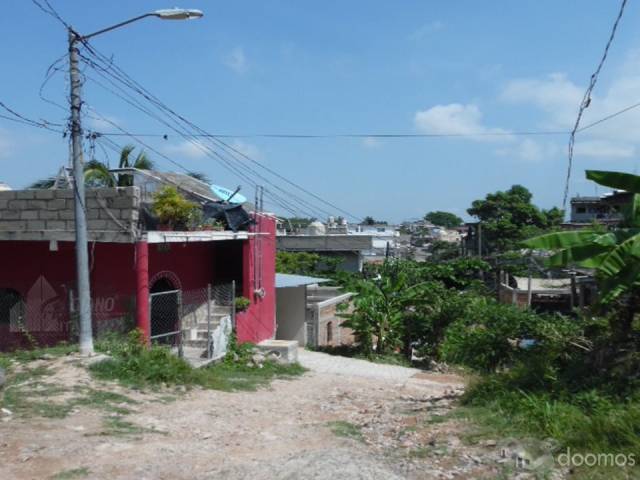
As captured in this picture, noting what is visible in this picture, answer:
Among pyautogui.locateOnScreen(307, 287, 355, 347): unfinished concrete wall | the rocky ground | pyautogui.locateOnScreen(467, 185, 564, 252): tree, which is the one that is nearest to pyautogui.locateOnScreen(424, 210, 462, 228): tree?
pyautogui.locateOnScreen(467, 185, 564, 252): tree

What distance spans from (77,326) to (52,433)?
19.3 feet

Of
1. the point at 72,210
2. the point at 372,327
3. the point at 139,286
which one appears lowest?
Result: the point at 372,327

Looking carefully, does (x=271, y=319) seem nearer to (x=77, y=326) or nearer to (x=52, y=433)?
(x=77, y=326)

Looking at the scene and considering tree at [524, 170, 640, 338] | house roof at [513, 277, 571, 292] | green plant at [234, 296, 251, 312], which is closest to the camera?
tree at [524, 170, 640, 338]

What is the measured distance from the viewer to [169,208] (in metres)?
15.3

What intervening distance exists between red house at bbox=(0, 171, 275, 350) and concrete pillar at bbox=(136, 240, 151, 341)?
2 cm

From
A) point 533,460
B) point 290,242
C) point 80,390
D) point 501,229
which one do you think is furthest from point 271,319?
point 501,229

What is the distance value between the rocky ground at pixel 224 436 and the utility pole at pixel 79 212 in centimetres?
61

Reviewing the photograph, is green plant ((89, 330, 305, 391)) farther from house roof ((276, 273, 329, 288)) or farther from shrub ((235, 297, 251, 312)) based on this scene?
house roof ((276, 273, 329, 288))

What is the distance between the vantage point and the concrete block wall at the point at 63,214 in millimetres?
14430

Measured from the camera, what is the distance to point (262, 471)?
707cm

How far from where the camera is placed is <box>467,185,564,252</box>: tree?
51.1 m

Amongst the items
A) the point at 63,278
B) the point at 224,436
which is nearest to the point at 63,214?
the point at 63,278

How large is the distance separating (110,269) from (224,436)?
308 inches
